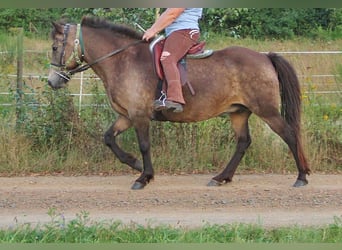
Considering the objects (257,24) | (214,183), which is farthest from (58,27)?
(257,24)

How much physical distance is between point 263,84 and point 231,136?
178cm

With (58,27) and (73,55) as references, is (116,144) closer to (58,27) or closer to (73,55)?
(73,55)

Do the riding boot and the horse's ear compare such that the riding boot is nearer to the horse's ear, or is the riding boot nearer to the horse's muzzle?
the horse's muzzle

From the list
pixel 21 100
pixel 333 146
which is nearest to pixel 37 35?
pixel 21 100

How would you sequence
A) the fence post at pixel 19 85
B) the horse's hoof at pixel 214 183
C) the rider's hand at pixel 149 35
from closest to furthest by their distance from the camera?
the rider's hand at pixel 149 35, the horse's hoof at pixel 214 183, the fence post at pixel 19 85

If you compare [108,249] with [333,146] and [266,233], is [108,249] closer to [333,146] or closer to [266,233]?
[266,233]

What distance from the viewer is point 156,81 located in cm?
773

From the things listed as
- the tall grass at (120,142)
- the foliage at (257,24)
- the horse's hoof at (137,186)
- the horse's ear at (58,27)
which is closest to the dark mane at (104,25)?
the horse's ear at (58,27)

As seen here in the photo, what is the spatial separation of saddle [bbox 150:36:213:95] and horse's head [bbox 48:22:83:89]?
1.03m

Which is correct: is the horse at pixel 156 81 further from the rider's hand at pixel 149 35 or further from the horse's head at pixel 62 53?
the rider's hand at pixel 149 35

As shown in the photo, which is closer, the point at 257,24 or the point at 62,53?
the point at 62,53

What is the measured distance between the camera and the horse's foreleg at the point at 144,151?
7797 mm

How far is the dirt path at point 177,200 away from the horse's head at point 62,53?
1430 millimetres

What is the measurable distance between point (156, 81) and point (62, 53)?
51.7 inches
